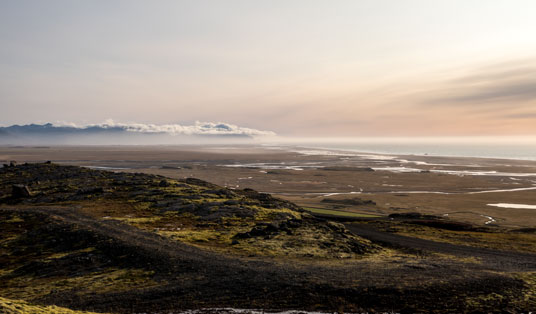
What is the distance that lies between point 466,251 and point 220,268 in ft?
96.8

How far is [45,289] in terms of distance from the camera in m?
22.4

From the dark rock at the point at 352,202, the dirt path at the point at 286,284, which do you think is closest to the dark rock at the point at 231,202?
the dirt path at the point at 286,284

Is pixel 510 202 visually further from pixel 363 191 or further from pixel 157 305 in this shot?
pixel 157 305

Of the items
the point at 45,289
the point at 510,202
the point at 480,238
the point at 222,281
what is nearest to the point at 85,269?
the point at 45,289

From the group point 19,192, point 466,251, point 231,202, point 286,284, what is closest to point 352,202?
point 231,202

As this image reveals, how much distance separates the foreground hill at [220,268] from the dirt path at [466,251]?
48 centimetres

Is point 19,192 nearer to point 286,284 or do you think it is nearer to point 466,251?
point 286,284

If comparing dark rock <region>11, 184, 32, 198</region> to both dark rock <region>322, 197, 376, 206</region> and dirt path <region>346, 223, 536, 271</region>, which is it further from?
dark rock <region>322, 197, 376, 206</region>

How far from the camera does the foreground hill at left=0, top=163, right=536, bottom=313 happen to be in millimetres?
20016

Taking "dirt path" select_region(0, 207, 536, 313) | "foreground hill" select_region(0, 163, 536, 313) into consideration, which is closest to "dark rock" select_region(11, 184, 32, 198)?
"foreground hill" select_region(0, 163, 536, 313)

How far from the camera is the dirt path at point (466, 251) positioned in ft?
95.2

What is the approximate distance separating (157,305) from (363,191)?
10346cm

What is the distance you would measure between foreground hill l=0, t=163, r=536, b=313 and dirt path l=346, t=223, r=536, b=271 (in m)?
0.48

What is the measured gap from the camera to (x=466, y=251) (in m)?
35.3
